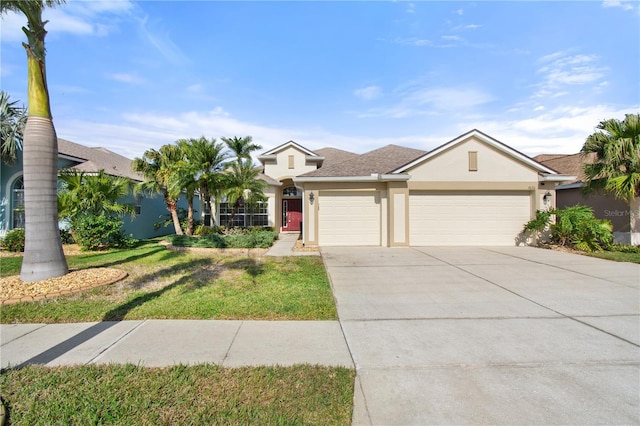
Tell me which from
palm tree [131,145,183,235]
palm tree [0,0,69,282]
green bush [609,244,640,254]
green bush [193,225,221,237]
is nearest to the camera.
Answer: palm tree [0,0,69,282]

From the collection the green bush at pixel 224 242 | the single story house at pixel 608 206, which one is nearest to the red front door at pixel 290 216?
the green bush at pixel 224 242

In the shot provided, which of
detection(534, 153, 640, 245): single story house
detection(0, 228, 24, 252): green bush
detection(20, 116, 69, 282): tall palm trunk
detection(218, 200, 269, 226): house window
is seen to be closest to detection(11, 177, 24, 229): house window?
detection(0, 228, 24, 252): green bush

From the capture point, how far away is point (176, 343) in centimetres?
386

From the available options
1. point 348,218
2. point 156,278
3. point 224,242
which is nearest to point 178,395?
point 156,278

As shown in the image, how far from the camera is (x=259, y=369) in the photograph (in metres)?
3.21

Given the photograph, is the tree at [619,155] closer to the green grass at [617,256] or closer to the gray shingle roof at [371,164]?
the green grass at [617,256]

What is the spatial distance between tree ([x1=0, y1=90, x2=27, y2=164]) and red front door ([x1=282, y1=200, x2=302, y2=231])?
13231 millimetres

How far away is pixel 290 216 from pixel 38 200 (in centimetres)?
1516

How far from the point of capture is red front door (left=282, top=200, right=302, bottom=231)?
20.8 m

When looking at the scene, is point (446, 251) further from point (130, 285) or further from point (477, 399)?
point (130, 285)

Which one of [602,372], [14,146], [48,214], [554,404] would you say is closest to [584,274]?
[602,372]

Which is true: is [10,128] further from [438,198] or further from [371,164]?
[438,198]

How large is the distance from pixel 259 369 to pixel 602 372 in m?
3.73

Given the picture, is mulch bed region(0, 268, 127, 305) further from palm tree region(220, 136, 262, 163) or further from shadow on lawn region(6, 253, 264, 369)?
palm tree region(220, 136, 262, 163)
